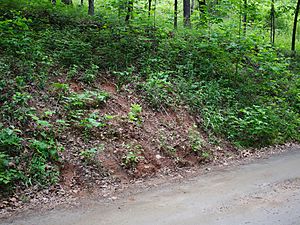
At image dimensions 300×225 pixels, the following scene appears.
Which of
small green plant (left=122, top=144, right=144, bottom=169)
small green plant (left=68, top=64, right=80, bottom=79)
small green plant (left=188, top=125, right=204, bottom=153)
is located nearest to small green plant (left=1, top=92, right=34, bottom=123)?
small green plant (left=68, top=64, right=80, bottom=79)

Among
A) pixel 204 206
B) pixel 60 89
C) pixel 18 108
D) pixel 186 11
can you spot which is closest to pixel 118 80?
pixel 60 89

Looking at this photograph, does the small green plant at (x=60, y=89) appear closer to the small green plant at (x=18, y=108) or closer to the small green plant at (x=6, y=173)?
the small green plant at (x=18, y=108)

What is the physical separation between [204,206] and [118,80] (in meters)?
5.71

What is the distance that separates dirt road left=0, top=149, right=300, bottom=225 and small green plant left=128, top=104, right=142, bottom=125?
2.44 m

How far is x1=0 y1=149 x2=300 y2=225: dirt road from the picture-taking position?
5.21 meters

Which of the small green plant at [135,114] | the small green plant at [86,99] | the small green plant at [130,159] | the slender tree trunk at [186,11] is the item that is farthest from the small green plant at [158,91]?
the slender tree trunk at [186,11]

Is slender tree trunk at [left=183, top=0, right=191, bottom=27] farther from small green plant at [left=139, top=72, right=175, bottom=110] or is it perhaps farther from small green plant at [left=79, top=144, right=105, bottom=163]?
small green plant at [left=79, top=144, right=105, bottom=163]

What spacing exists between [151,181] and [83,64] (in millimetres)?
4867

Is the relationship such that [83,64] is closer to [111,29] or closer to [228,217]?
[111,29]

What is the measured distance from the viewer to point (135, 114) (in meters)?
9.13

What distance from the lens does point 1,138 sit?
656cm

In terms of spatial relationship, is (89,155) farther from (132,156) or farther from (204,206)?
(204,206)

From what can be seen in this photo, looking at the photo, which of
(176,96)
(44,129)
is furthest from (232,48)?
(44,129)

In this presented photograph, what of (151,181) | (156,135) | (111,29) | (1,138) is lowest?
(151,181)
